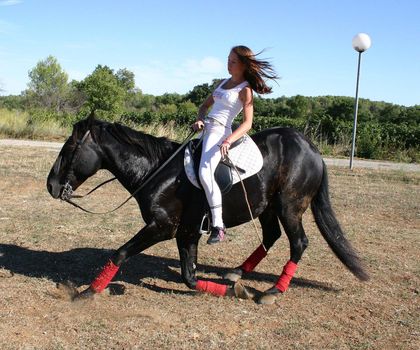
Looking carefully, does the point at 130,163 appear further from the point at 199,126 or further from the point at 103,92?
the point at 103,92

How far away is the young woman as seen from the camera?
15.6 feet

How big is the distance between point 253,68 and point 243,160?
922 mm

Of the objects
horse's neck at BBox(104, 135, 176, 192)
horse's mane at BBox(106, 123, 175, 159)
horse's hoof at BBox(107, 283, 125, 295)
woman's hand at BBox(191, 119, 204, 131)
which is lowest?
horse's hoof at BBox(107, 283, 125, 295)

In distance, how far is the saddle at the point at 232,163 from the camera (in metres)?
4.89

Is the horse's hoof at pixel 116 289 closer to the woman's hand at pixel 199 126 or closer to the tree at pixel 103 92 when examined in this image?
the woman's hand at pixel 199 126

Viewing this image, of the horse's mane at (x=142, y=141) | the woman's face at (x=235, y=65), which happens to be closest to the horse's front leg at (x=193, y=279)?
the horse's mane at (x=142, y=141)

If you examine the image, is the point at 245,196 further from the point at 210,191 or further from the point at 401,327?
the point at 401,327

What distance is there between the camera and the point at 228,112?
4875 mm

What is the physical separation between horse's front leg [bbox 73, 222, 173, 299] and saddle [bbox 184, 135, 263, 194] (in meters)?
0.60

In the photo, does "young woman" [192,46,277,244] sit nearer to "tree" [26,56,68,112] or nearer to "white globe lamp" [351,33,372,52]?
"white globe lamp" [351,33,372,52]

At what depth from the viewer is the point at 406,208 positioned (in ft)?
33.4

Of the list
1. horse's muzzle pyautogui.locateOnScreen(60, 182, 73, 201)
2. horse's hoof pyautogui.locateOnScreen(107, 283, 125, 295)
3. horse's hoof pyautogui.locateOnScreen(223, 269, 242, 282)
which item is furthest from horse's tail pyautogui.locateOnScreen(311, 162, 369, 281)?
horse's muzzle pyautogui.locateOnScreen(60, 182, 73, 201)

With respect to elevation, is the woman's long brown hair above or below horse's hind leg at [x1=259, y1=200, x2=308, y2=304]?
above

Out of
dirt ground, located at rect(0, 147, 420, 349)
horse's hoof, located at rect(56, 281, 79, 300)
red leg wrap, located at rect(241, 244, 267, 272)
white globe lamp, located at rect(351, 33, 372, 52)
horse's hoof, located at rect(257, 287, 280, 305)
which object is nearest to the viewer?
dirt ground, located at rect(0, 147, 420, 349)
